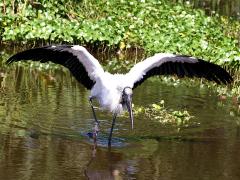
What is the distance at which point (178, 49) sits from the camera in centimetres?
1223

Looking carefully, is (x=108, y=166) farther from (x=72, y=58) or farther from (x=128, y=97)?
(x=72, y=58)

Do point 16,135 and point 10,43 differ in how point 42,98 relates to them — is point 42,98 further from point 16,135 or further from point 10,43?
point 10,43

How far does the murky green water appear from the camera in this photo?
6.26 meters

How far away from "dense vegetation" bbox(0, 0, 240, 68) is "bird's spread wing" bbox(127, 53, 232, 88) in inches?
119

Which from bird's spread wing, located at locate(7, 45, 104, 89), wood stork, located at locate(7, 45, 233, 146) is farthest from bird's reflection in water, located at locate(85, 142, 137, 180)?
bird's spread wing, located at locate(7, 45, 104, 89)

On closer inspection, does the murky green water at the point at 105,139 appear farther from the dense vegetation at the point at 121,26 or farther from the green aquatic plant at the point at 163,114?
the dense vegetation at the point at 121,26

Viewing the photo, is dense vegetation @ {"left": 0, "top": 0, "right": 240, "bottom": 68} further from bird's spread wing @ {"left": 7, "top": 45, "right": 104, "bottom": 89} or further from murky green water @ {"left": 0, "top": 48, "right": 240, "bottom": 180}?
bird's spread wing @ {"left": 7, "top": 45, "right": 104, "bottom": 89}

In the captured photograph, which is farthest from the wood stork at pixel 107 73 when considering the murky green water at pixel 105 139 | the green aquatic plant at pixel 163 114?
the green aquatic plant at pixel 163 114

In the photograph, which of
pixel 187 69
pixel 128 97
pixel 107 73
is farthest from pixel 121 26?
pixel 128 97

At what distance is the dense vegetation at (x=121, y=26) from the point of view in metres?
12.5

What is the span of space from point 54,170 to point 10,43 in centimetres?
756

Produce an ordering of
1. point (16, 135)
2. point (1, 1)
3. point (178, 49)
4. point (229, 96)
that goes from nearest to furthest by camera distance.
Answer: point (16, 135) < point (229, 96) < point (178, 49) < point (1, 1)

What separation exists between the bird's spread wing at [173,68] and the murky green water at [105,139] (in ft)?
2.15

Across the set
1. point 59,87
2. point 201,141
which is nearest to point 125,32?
point 59,87
